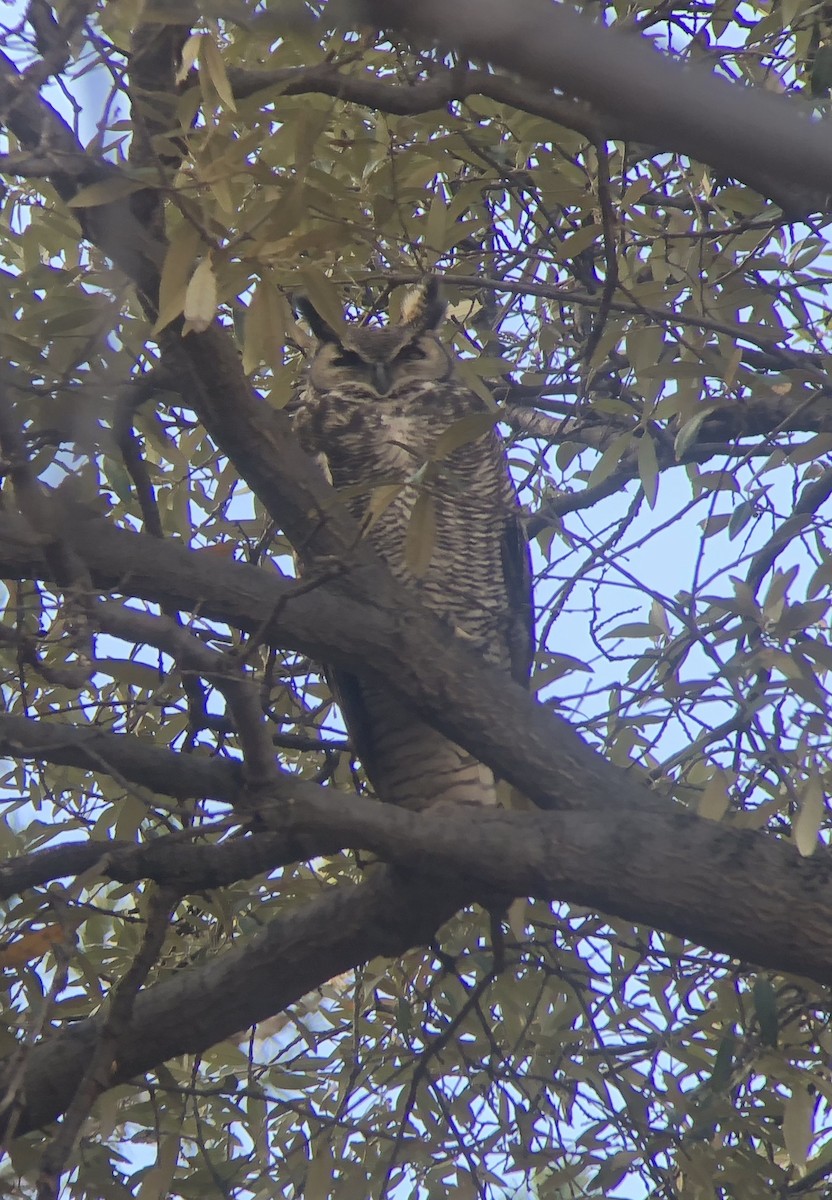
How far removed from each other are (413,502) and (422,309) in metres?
0.72

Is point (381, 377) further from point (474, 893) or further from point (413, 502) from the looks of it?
point (474, 893)

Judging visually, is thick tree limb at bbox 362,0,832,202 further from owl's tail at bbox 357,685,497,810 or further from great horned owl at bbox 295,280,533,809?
owl's tail at bbox 357,685,497,810

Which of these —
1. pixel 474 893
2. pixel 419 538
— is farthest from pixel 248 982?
pixel 419 538

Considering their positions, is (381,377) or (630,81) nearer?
(630,81)

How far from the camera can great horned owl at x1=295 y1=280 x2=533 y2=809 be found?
3168 mm

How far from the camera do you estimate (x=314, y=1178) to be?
2.29 metres

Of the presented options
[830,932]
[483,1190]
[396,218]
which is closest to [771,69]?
[396,218]

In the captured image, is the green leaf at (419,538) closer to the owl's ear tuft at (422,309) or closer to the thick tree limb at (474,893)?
the thick tree limb at (474,893)

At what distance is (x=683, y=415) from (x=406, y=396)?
935mm

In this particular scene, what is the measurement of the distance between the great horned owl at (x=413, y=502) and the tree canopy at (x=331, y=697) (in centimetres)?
29

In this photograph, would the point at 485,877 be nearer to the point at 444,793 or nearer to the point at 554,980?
the point at 554,980

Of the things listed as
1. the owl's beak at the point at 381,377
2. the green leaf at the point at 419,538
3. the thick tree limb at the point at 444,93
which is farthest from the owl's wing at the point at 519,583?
the green leaf at the point at 419,538

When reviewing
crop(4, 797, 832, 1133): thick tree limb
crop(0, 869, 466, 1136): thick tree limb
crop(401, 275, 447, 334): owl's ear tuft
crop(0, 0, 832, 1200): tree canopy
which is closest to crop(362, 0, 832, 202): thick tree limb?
crop(0, 0, 832, 1200): tree canopy

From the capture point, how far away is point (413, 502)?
308cm
